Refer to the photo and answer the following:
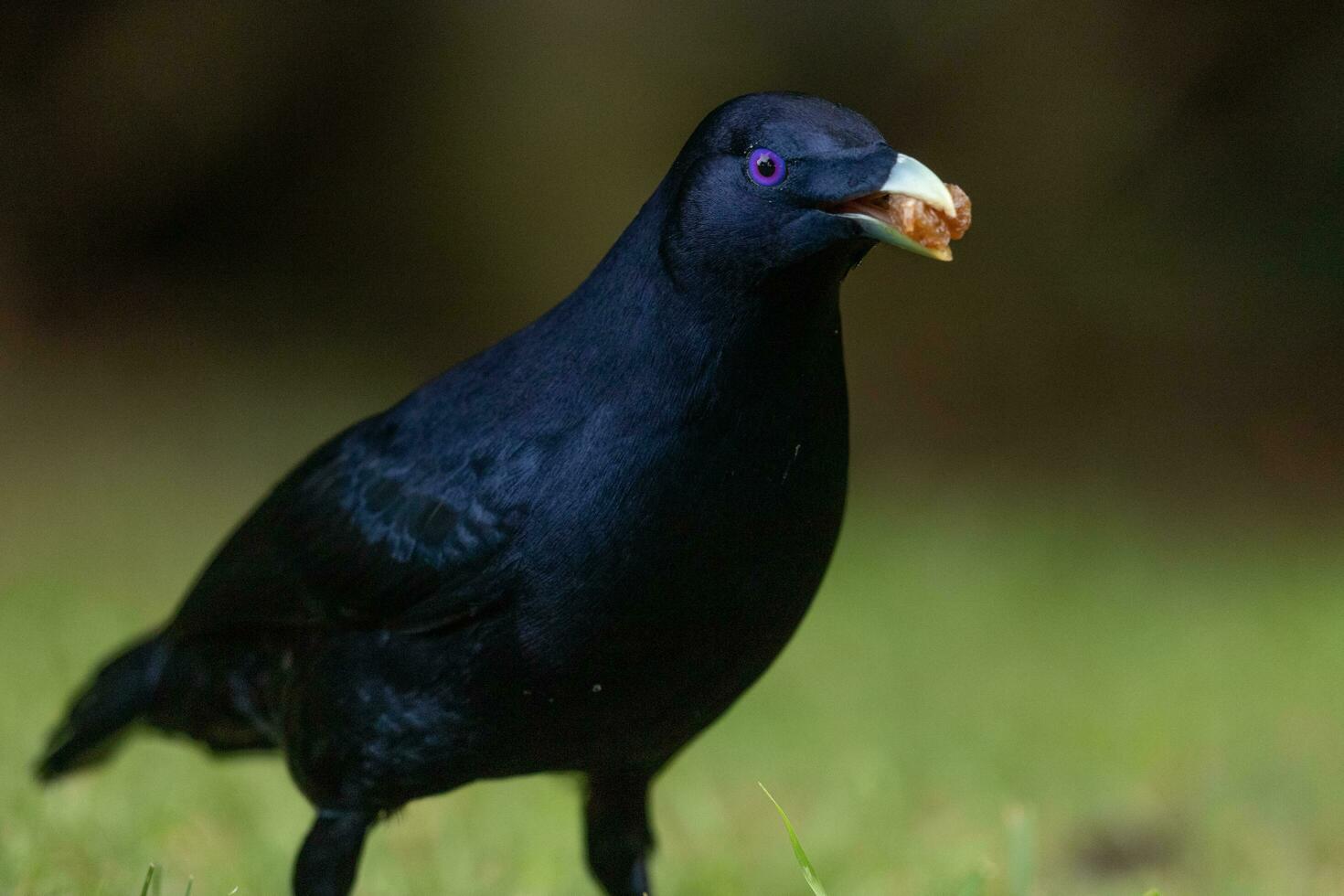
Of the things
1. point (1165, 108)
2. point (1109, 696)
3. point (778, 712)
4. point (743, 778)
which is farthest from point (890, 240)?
point (1165, 108)

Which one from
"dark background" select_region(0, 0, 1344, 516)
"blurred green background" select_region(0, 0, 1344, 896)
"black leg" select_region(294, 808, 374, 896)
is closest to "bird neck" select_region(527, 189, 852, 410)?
"black leg" select_region(294, 808, 374, 896)

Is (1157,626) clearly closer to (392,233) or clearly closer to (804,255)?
(804,255)

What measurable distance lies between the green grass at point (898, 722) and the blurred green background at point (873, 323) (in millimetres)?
30

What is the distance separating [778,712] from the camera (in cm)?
538

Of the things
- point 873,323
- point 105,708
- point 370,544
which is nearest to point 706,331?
point 370,544

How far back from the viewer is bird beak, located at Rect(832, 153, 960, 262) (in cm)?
237

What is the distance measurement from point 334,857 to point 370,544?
0.59 m

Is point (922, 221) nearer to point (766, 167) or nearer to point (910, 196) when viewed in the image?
point (910, 196)

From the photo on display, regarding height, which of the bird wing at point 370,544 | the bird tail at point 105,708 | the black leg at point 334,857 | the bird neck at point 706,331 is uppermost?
the bird neck at point 706,331

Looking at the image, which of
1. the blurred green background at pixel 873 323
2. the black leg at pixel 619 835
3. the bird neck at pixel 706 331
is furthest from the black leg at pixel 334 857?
the blurred green background at pixel 873 323

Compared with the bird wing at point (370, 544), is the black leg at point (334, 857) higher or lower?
lower

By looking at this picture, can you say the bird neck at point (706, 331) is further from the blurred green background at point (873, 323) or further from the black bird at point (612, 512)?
the blurred green background at point (873, 323)

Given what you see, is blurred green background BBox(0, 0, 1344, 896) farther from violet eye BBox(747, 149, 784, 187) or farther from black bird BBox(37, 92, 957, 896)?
violet eye BBox(747, 149, 784, 187)

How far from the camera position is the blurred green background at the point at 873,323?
17.8 ft
